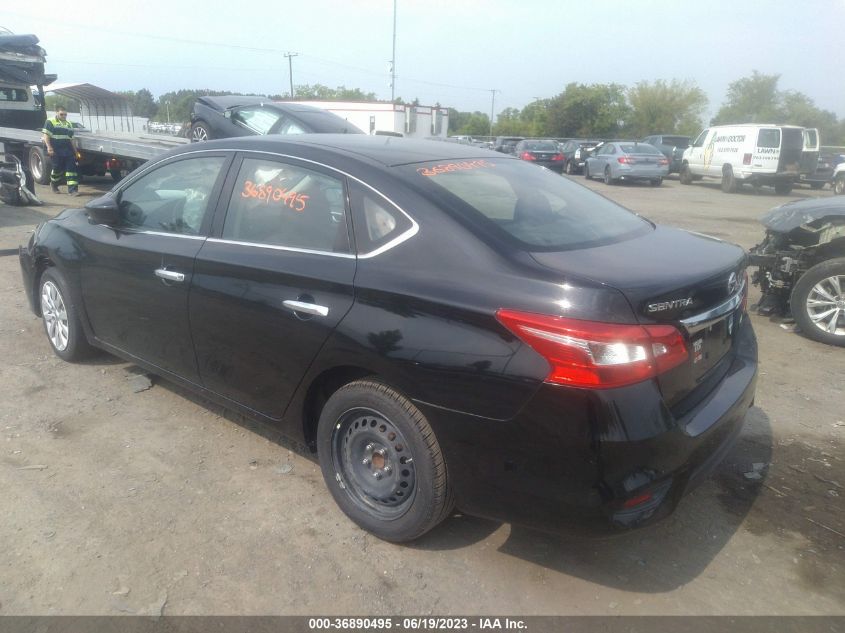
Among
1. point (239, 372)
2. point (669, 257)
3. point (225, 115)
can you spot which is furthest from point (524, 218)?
point (225, 115)

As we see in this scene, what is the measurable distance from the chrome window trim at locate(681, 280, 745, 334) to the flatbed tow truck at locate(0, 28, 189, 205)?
35.8ft

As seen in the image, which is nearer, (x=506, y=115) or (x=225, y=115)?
(x=225, y=115)

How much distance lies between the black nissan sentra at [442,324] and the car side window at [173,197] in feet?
0.05

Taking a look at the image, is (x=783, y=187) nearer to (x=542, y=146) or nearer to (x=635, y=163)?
(x=635, y=163)

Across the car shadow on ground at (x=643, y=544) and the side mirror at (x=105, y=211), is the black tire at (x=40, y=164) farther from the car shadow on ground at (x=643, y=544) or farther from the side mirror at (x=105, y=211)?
the car shadow on ground at (x=643, y=544)

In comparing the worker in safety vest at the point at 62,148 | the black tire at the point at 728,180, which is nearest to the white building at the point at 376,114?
the black tire at the point at 728,180

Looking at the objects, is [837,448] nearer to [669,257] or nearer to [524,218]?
[669,257]

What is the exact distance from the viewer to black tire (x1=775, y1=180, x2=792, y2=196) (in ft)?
66.5

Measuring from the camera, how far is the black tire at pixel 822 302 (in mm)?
5574

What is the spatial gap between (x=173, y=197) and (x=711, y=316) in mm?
2925

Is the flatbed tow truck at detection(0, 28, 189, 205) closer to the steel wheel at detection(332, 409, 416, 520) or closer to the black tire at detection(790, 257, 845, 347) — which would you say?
the black tire at detection(790, 257, 845, 347)

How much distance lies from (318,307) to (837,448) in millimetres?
3107

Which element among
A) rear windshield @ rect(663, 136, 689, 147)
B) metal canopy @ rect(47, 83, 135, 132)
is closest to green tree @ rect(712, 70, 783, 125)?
rear windshield @ rect(663, 136, 689, 147)

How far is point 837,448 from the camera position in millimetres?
3895
